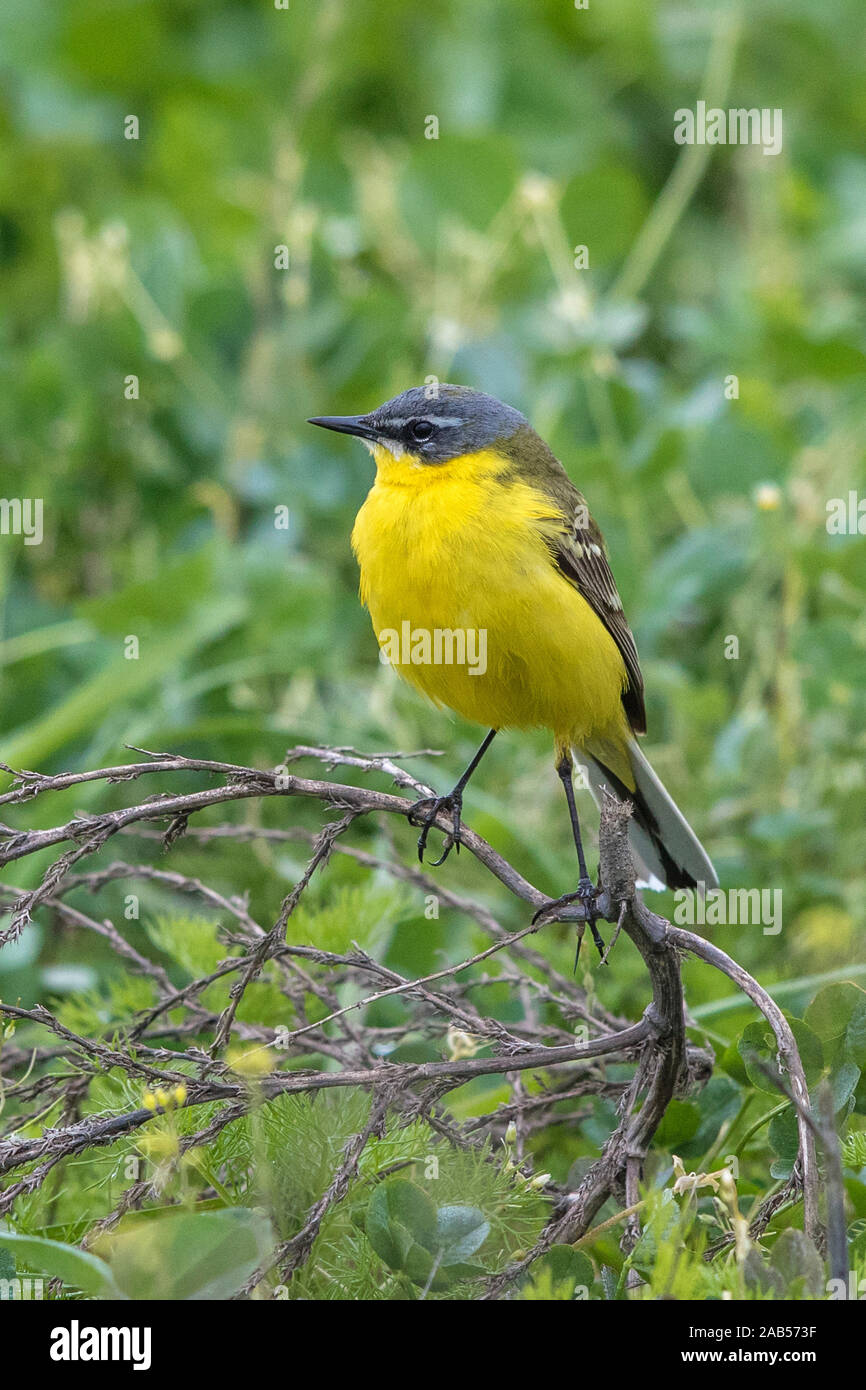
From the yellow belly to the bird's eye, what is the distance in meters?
0.11

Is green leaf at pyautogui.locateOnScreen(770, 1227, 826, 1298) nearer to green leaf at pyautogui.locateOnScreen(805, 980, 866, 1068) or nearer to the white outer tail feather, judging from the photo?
green leaf at pyautogui.locateOnScreen(805, 980, 866, 1068)

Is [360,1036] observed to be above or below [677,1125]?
above

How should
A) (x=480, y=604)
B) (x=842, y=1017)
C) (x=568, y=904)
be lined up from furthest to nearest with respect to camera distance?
1. (x=480, y=604)
2. (x=568, y=904)
3. (x=842, y=1017)

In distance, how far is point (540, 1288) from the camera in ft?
6.57

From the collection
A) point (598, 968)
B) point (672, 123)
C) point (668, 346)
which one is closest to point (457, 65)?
point (672, 123)

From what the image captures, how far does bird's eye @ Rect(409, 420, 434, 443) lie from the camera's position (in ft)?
11.2

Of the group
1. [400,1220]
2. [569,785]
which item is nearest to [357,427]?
[569,785]

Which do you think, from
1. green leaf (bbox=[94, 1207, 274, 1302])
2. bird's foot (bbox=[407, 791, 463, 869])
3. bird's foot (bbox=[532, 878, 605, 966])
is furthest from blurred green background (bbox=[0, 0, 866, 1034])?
green leaf (bbox=[94, 1207, 274, 1302])

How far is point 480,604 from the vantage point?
3.01 meters

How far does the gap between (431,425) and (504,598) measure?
58 cm

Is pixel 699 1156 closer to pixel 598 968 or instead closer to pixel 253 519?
pixel 598 968

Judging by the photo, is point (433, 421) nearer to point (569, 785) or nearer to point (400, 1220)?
point (569, 785)

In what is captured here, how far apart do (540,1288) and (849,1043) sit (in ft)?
2.10

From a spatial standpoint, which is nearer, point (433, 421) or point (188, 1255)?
point (188, 1255)
